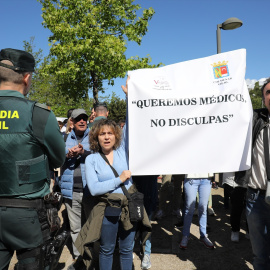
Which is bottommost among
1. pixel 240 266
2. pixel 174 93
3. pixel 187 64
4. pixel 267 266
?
pixel 240 266

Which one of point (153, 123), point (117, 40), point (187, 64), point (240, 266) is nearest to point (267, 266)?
point (240, 266)

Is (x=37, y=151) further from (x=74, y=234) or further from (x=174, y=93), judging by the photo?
(x=74, y=234)

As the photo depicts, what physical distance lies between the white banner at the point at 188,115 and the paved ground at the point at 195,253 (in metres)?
1.68

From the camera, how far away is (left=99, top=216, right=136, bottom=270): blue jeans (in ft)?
9.33

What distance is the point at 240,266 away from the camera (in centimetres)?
369

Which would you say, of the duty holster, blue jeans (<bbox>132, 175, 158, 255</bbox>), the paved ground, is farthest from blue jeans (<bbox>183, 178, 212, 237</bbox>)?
the duty holster

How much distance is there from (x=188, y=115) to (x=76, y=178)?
1.80 m

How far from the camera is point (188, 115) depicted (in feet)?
9.39

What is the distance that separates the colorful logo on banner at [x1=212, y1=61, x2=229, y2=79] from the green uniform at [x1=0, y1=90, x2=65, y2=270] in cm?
174

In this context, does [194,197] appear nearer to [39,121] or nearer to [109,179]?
[109,179]

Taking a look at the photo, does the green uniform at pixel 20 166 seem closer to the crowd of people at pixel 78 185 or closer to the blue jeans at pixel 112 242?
the crowd of people at pixel 78 185

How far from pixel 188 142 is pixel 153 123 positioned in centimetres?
42

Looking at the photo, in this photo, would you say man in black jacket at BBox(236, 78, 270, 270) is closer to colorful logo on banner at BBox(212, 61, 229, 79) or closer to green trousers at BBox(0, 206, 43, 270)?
colorful logo on banner at BBox(212, 61, 229, 79)

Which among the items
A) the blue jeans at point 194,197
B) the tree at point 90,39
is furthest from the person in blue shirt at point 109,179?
the tree at point 90,39
